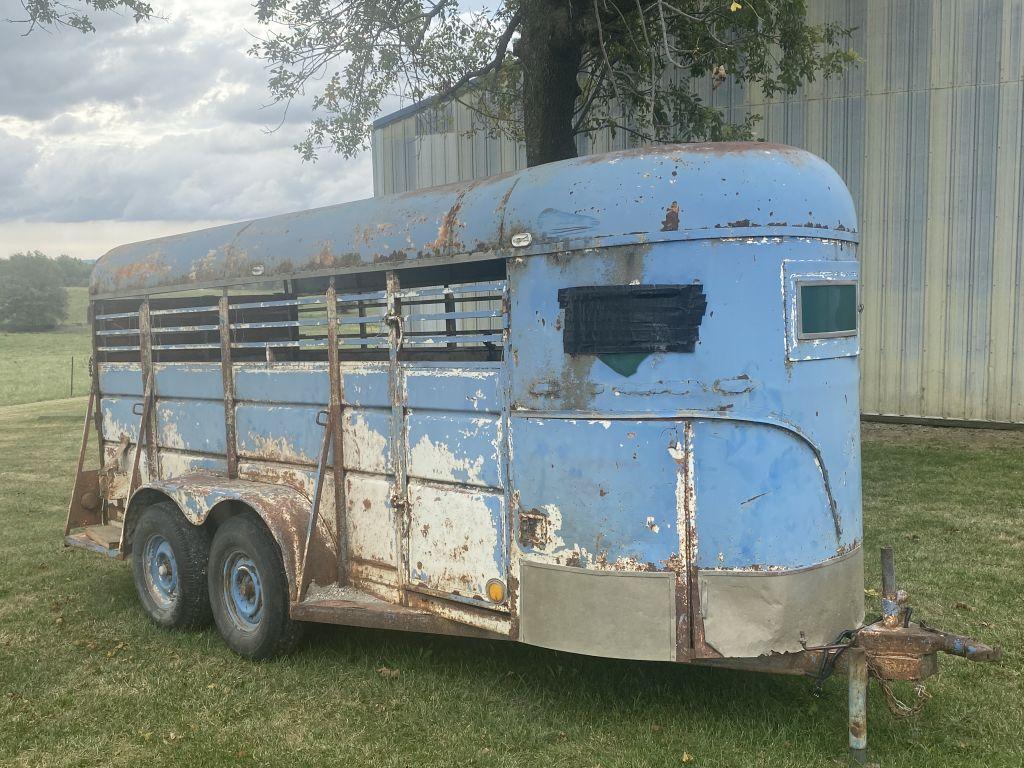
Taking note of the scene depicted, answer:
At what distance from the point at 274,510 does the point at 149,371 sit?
1.92 meters

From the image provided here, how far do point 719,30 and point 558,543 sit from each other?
7.67m

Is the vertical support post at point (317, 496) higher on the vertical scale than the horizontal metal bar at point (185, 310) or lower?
lower

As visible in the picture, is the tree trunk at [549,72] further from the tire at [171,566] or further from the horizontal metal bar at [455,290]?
the tire at [171,566]

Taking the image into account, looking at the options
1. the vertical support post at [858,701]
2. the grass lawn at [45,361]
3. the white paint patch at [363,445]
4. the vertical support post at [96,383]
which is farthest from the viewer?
the grass lawn at [45,361]

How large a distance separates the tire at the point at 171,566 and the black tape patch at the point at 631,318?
292cm

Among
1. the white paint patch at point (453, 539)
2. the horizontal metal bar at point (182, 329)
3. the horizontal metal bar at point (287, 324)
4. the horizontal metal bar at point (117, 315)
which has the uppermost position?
the horizontal metal bar at point (117, 315)

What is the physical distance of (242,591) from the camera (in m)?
5.61

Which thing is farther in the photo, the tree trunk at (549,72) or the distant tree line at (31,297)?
the distant tree line at (31,297)

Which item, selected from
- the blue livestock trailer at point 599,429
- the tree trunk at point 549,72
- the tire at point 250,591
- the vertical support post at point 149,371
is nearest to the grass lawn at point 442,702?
the tire at point 250,591

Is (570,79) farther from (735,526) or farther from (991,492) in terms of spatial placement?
(735,526)

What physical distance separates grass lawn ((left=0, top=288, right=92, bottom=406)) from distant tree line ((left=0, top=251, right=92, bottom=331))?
1.23 m

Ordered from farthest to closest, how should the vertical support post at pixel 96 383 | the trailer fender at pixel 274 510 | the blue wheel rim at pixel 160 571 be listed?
1. the vertical support post at pixel 96 383
2. the blue wheel rim at pixel 160 571
3. the trailer fender at pixel 274 510

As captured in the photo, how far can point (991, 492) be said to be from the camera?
9242mm

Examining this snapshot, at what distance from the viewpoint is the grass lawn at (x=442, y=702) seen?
13.7ft
